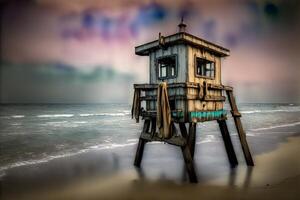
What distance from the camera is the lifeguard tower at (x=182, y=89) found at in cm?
694

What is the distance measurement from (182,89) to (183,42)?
4.36 feet

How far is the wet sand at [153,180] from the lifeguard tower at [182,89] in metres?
0.77

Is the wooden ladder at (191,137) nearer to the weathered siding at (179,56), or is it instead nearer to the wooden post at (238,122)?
the wooden post at (238,122)

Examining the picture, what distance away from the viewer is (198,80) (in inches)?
300

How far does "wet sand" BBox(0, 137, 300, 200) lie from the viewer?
6.46 metres

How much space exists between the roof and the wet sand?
394 cm

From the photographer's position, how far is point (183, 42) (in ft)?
23.6

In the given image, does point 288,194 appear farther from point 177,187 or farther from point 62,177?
point 62,177

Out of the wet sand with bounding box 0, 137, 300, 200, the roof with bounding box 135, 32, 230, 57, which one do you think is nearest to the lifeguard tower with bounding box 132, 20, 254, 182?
the roof with bounding box 135, 32, 230, 57

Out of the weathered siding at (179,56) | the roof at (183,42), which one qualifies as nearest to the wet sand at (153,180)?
the weathered siding at (179,56)

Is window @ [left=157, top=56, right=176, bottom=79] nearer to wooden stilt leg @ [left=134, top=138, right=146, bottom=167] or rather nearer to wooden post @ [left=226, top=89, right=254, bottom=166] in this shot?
wooden post @ [left=226, top=89, right=254, bottom=166]

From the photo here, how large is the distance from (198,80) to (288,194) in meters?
3.74

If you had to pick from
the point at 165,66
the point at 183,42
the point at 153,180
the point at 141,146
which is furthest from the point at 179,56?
the point at 153,180

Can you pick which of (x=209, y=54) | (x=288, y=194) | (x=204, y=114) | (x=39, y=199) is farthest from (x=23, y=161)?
(x=288, y=194)
